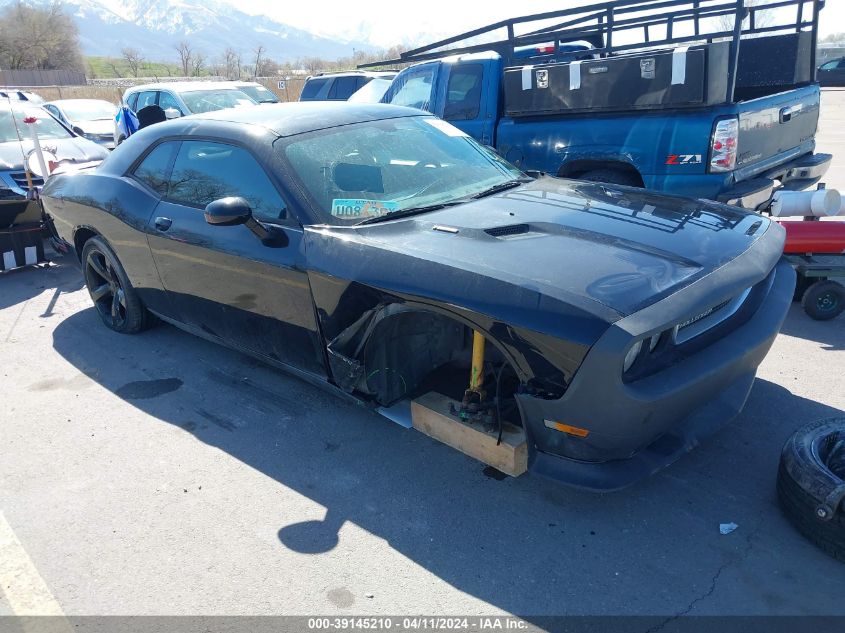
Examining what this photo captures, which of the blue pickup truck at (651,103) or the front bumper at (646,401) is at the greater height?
the blue pickup truck at (651,103)

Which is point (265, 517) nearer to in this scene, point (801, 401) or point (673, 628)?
point (673, 628)

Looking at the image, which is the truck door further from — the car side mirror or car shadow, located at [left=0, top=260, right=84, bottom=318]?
car shadow, located at [left=0, top=260, right=84, bottom=318]

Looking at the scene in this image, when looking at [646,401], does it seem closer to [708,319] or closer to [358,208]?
[708,319]

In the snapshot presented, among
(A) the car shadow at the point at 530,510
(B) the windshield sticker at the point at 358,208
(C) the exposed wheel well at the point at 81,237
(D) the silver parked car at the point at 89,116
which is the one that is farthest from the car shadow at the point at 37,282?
(D) the silver parked car at the point at 89,116

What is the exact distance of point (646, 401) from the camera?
2.43m

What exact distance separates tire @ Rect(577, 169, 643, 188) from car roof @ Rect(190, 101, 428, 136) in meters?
2.14

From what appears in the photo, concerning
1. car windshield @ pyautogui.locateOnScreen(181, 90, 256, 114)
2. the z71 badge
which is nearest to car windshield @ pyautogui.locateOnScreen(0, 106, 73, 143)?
car windshield @ pyautogui.locateOnScreen(181, 90, 256, 114)

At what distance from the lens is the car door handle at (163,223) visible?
13.5ft

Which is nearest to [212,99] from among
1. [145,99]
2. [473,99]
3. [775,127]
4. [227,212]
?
[145,99]

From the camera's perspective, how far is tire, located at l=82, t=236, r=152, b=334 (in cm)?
485

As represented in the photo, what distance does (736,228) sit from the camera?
3.20m

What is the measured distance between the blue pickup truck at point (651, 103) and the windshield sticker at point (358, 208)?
115 inches

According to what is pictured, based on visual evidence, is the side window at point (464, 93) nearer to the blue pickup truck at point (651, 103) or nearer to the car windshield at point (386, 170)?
the blue pickup truck at point (651, 103)

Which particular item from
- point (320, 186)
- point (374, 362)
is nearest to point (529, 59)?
point (320, 186)
